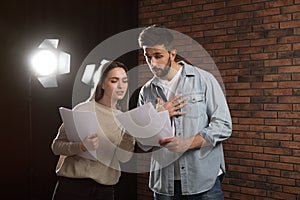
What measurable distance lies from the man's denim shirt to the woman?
0.19 meters

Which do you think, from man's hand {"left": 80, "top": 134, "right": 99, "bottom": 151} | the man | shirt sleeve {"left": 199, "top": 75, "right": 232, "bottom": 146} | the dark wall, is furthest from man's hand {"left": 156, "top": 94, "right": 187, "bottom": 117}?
the dark wall

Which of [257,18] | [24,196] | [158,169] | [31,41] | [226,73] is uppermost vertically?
[257,18]

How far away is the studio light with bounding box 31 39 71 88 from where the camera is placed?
3072 mm

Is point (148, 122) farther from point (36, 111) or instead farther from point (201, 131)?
point (36, 111)

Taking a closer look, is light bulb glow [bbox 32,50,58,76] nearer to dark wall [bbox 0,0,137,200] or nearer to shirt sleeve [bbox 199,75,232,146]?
dark wall [bbox 0,0,137,200]

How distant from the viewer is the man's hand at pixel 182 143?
1.74m

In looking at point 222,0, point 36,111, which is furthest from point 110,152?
point 222,0

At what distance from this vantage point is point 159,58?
1.90m

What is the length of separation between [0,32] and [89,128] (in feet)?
4.95

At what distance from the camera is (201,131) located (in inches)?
71.4

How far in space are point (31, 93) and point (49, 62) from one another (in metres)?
0.28

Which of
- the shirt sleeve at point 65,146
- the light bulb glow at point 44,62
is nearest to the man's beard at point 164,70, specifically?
the shirt sleeve at point 65,146

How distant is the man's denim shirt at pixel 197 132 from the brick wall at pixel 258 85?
1472 millimetres

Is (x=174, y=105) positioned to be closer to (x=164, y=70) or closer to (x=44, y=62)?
(x=164, y=70)
